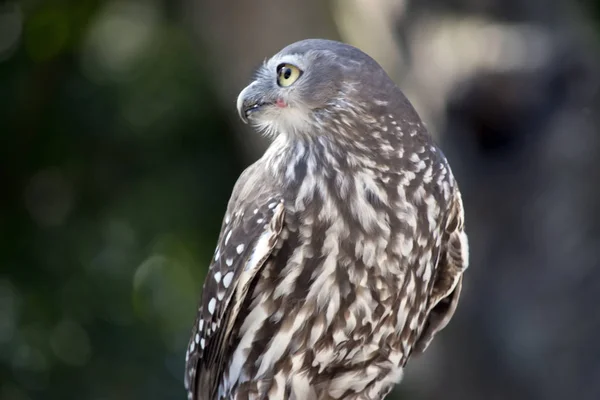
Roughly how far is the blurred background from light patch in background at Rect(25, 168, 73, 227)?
0.02 meters

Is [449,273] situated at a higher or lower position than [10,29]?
lower

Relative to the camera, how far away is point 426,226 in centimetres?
375

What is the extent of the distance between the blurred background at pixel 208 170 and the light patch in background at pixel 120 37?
0.04 feet

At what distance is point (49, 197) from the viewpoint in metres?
7.77

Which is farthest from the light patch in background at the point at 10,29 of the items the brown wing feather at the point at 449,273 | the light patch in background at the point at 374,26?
the brown wing feather at the point at 449,273

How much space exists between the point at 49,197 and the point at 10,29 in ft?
4.41

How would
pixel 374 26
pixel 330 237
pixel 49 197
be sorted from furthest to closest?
pixel 49 197 → pixel 374 26 → pixel 330 237

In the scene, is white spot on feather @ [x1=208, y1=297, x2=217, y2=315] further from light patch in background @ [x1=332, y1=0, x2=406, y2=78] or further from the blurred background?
light patch in background @ [x1=332, y1=0, x2=406, y2=78]

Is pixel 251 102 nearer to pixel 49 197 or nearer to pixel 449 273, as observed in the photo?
pixel 449 273

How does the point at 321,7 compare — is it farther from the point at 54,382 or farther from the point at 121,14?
the point at 54,382

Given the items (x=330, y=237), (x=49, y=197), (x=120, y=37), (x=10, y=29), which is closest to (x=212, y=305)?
(x=330, y=237)

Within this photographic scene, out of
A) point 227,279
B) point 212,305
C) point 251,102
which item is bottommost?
point 212,305

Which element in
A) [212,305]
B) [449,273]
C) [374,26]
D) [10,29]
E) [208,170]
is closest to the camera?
[212,305]

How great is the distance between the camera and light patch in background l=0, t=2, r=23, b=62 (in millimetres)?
7438
